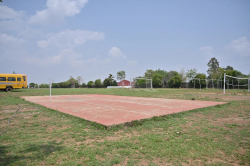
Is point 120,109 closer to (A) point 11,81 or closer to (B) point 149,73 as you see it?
(A) point 11,81

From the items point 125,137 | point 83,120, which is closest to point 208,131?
point 125,137

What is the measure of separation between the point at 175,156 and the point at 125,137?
1.41 metres

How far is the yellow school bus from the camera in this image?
26.4 m

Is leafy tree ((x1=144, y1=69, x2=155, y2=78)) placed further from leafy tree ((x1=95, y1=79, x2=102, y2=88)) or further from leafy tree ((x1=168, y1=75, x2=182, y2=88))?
leafy tree ((x1=95, y1=79, x2=102, y2=88))

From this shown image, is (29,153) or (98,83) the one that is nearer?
(29,153)

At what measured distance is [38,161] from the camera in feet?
9.41

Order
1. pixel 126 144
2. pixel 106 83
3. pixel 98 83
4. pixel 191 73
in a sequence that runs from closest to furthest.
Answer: pixel 126 144, pixel 191 73, pixel 98 83, pixel 106 83

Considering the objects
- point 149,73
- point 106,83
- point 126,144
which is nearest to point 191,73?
point 149,73

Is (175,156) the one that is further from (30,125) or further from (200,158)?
(30,125)

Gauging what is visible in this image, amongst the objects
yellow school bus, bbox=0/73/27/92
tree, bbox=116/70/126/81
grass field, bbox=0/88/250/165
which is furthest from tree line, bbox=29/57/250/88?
grass field, bbox=0/88/250/165

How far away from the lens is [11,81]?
27125mm

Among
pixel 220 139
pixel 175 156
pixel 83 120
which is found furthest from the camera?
pixel 83 120

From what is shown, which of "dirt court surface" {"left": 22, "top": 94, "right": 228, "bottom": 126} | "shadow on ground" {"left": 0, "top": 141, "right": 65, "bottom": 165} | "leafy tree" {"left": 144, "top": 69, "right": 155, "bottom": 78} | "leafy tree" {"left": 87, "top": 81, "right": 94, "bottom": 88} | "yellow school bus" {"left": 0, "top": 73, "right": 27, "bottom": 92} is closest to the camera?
"shadow on ground" {"left": 0, "top": 141, "right": 65, "bottom": 165}

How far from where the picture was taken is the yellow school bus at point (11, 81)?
2641 centimetres
